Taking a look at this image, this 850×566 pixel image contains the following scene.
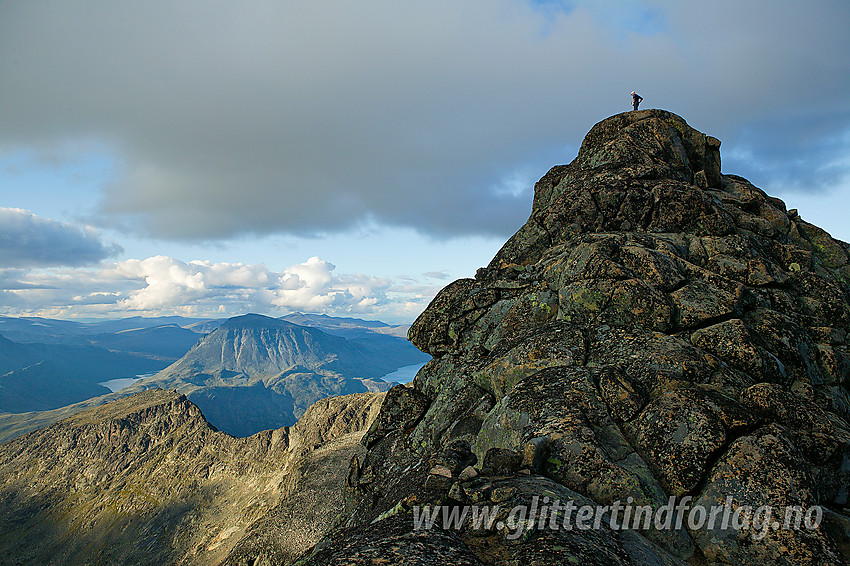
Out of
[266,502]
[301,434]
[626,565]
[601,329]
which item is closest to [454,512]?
[626,565]

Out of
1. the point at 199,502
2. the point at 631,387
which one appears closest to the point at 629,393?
the point at 631,387

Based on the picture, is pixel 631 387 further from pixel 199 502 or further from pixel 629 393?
pixel 199 502

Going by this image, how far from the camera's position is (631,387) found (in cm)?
1566

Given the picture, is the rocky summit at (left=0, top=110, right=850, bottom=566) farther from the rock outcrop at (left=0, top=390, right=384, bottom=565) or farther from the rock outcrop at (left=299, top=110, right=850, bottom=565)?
the rock outcrop at (left=0, top=390, right=384, bottom=565)

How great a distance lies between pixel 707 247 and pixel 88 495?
894 feet

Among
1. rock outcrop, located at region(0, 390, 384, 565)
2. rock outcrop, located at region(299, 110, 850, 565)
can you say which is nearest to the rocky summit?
rock outcrop, located at region(299, 110, 850, 565)

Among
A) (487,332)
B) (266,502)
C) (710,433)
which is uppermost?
(487,332)

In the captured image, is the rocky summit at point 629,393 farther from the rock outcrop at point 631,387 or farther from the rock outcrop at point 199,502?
the rock outcrop at point 199,502

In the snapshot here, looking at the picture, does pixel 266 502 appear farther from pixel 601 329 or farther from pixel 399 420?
pixel 601 329

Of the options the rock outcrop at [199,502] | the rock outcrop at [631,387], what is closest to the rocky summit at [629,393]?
the rock outcrop at [631,387]

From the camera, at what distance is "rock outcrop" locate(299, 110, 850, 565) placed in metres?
11.4

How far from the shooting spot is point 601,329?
19469 mm

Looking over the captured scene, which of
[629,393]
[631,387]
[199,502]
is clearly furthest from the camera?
[199,502]

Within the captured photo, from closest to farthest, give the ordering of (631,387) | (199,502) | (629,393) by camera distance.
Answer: (629,393), (631,387), (199,502)
